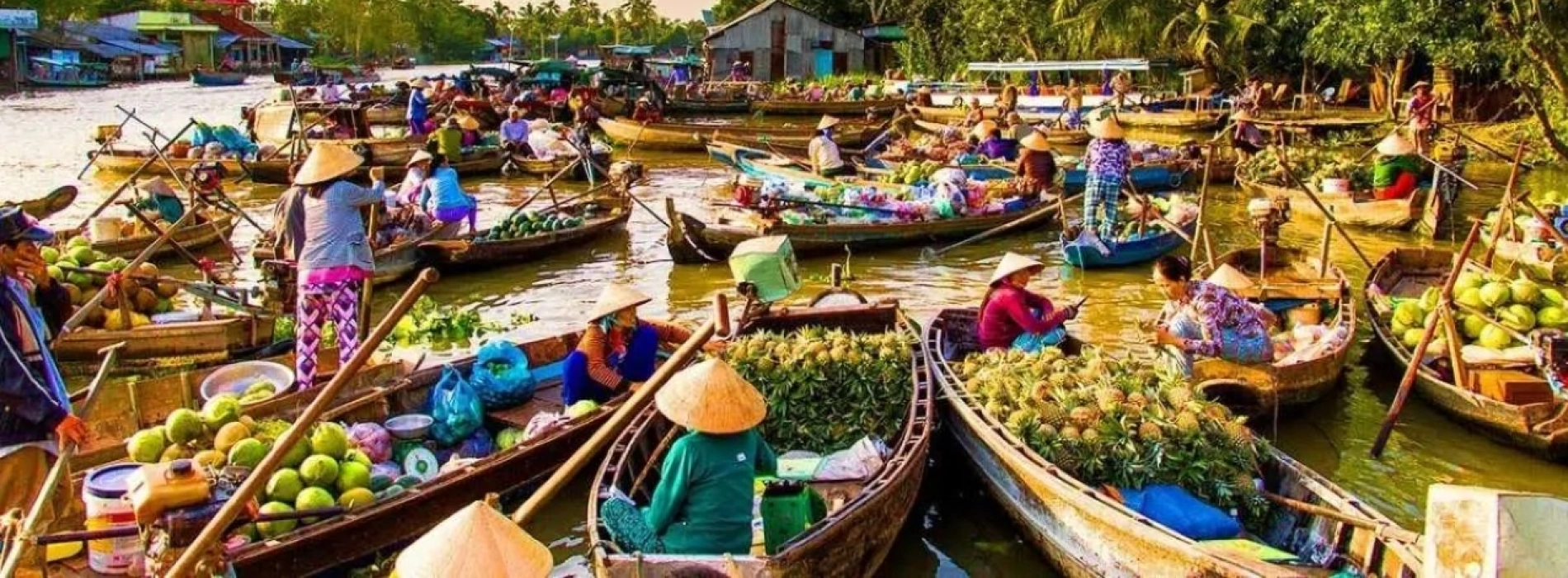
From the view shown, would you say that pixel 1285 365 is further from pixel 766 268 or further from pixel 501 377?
pixel 501 377

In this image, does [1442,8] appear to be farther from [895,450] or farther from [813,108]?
[895,450]

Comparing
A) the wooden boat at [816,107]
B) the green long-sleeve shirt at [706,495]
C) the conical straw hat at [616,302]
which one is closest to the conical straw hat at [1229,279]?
the conical straw hat at [616,302]

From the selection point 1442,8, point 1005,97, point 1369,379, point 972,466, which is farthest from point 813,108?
point 972,466

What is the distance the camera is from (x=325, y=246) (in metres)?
7.27

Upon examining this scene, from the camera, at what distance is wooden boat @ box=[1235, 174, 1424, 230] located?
1438cm

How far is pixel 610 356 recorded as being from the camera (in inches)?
264

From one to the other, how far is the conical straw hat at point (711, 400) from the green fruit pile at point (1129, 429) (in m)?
1.91

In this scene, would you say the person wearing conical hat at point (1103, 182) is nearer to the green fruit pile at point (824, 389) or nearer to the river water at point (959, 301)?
the river water at point (959, 301)

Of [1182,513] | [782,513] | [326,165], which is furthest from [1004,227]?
[782,513]

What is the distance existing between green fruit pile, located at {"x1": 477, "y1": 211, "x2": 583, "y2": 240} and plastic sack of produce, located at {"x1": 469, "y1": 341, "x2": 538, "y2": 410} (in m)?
5.71

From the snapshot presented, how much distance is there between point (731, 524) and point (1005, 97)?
24037 mm

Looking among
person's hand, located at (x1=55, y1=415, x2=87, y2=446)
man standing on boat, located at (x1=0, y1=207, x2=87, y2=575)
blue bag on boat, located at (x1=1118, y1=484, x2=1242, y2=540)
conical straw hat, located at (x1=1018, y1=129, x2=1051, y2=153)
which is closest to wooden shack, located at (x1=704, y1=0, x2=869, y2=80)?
conical straw hat, located at (x1=1018, y1=129, x2=1051, y2=153)

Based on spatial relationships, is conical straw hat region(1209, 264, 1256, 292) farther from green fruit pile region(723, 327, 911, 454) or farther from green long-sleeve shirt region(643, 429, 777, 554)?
green long-sleeve shirt region(643, 429, 777, 554)

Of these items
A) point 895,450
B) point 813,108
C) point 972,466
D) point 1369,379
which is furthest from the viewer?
point 813,108
